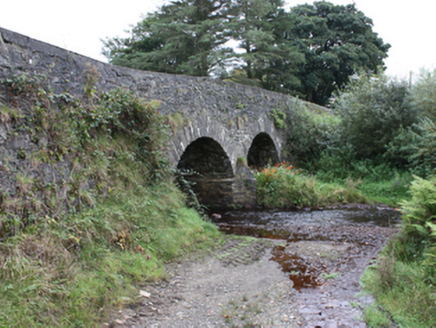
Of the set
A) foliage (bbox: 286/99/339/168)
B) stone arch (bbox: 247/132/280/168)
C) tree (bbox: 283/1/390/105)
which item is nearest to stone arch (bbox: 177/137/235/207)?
stone arch (bbox: 247/132/280/168)

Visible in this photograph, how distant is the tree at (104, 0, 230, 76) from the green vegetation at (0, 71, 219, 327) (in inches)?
532

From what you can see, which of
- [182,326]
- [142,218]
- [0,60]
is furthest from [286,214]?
[0,60]

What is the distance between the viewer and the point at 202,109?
9.25 meters

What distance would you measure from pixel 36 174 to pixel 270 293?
304 cm

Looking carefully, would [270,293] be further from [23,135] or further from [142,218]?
[23,135]

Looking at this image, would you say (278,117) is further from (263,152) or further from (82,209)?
(82,209)

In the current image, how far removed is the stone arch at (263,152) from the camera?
44.4ft

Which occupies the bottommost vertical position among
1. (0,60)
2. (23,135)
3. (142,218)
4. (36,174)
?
(142,218)

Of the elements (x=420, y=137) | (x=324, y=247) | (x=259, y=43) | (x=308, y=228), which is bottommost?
(x=308, y=228)

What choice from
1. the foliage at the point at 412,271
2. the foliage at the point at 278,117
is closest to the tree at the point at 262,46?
the foliage at the point at 278,117

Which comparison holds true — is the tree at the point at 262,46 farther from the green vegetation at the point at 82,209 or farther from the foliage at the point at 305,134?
the green vegetation at the point at 82,209

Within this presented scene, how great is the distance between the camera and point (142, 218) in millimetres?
5492

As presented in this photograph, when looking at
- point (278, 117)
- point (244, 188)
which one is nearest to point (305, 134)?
point (278, 117)

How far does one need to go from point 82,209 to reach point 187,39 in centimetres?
1710
